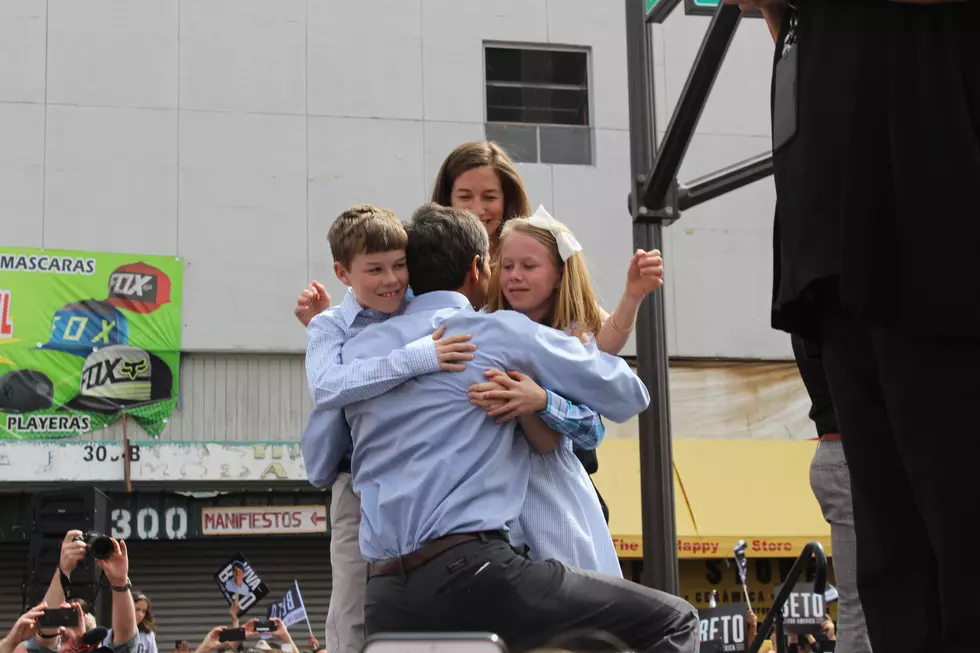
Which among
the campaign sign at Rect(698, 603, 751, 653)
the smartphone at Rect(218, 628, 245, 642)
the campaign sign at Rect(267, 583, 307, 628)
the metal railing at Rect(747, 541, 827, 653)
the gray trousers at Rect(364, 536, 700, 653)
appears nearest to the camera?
the gray trousers at Rect(364, 536, 700, 653)

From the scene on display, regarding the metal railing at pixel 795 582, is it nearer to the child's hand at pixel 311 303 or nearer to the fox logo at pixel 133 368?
the child's hand at pixel 311 303

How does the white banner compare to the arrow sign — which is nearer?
the white banner

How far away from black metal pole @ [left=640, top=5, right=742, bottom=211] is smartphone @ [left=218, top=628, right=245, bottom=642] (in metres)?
4.88

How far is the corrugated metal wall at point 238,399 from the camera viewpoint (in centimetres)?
1736

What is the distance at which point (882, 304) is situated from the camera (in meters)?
1.89

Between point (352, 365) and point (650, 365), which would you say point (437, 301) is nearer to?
point (352, 365)

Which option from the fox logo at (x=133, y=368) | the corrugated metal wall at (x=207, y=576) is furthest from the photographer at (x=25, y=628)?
the corrugated metal wall at (x=207, y=576)

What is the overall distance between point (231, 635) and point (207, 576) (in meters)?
9.20

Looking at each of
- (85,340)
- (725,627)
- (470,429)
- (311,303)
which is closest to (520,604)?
(470,429)

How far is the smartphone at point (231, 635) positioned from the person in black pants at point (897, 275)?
824 centimetres

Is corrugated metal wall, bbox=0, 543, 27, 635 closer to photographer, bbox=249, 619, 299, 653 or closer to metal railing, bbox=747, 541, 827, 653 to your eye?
photographer, bbox=249, 619, 299, 653

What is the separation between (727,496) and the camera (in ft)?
57.5

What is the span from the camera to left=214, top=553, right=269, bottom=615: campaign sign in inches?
520

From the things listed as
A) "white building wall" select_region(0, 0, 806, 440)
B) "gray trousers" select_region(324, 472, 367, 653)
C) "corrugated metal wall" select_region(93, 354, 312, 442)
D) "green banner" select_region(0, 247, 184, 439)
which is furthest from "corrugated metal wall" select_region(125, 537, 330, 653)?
"gray trousers" select_region(324, 472, 367, 653)
